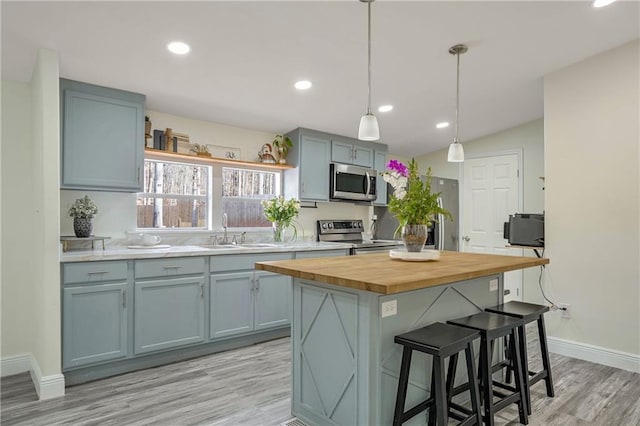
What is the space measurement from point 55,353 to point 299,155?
2909mm

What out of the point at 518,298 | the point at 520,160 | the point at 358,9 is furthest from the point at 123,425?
the point at 520,160

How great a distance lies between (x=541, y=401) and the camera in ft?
8.37

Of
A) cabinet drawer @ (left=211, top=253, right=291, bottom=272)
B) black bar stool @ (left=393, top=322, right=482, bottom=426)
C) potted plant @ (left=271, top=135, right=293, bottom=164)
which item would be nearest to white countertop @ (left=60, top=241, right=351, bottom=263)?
cabinet drawer @ (left=211, top=253, right=291, bottom=272)

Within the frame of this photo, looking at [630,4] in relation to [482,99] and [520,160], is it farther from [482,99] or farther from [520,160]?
[520,160]

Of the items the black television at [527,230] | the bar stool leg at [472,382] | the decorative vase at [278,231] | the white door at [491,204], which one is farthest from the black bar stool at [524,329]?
the white door at [491,204]

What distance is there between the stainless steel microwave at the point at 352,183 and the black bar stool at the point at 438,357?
9.27 feet

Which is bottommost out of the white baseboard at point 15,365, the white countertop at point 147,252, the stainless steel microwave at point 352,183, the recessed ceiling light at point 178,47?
the white baseboard at point 15,365

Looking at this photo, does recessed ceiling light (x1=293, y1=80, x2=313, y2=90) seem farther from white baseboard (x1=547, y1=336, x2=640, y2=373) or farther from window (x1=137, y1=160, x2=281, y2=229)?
white baseboard (x1=547, y1=336, x2=640, y2=373)

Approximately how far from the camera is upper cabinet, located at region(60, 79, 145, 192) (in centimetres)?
292

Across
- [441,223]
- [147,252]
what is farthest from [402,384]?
[441,223]

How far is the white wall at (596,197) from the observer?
3.14 m

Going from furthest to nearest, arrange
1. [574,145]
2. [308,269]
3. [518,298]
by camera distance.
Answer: [518,298] < [574,145] < [308,269]

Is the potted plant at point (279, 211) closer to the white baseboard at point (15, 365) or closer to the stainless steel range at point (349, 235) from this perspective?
the stainless steel range at point (349, 235)

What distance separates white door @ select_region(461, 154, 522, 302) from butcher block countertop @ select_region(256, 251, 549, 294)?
286 centimetres
